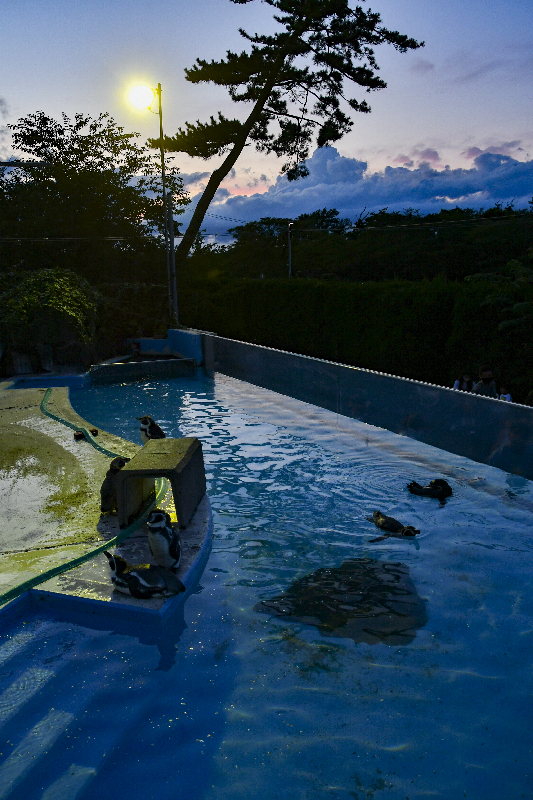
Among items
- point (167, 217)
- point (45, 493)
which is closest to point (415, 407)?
point (45, 493)

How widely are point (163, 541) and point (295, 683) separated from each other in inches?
68.4

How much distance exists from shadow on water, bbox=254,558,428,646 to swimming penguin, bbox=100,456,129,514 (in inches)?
85.3

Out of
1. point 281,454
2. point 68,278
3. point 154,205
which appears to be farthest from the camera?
point 154,205

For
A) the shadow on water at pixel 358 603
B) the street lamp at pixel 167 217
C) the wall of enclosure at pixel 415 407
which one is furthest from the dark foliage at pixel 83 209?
the shadow on water at pixel 358 603

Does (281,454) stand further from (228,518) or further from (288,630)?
(288,630)

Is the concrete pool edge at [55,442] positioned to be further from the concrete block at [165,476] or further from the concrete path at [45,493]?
the concrete block at [165,476]

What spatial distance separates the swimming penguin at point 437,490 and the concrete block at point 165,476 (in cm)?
296

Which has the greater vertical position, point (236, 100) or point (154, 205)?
point (236, 100)

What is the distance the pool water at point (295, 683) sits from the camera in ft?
12.3

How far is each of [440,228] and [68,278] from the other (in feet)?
87.6

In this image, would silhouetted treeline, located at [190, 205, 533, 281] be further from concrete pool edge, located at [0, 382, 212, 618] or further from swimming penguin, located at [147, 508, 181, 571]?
swimming penguin, located at [147, 508, 181, 571]

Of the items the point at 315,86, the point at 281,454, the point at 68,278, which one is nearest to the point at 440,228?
the point at 315,86

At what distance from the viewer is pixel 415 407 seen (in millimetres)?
10367

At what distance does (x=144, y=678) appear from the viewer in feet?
15.1
